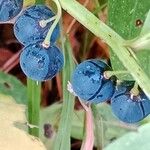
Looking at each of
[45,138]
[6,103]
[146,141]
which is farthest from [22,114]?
[146,141]

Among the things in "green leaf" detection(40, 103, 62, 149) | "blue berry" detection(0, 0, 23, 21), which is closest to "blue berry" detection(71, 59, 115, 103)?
"blue berry" detection(0, 0, 23, 21)

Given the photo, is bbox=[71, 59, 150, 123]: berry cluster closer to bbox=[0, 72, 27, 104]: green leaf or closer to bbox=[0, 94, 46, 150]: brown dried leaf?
bbox=[0, 94, 46, 150]: brown dried leaf

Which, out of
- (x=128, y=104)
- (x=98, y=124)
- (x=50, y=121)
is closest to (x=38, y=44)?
(x=128, y=104)

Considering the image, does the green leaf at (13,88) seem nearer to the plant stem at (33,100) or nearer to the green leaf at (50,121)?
the green leaf at (50,121)

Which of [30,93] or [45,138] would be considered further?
[45,138]

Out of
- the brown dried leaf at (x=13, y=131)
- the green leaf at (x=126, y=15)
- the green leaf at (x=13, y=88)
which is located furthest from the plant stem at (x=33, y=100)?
the green leaf at (x=13, y=88)

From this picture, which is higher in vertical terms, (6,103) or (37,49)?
(37,49)

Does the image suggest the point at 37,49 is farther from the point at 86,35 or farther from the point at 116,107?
the point at 86,35
